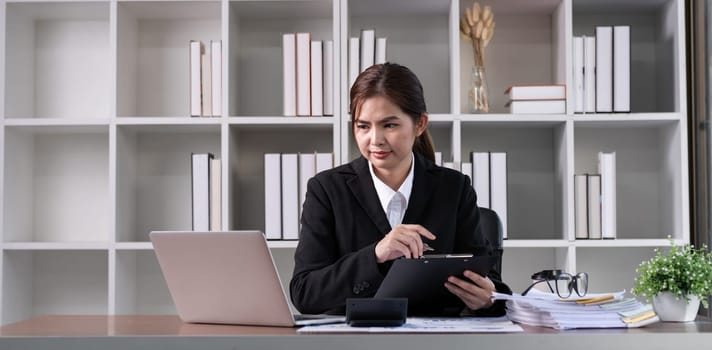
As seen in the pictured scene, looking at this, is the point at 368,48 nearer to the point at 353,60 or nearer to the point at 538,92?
the point at 353,60

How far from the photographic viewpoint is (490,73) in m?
3.35

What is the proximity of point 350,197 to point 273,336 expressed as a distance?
77 cm

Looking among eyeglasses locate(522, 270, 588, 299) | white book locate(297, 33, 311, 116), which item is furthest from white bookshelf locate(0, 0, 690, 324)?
eyeglasses locate(522, 270, 588, 299)

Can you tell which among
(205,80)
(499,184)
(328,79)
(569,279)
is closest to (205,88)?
(205,80)

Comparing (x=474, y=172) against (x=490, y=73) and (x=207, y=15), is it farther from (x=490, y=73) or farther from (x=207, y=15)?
(x=207, y=15)

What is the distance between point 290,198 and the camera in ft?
10.1

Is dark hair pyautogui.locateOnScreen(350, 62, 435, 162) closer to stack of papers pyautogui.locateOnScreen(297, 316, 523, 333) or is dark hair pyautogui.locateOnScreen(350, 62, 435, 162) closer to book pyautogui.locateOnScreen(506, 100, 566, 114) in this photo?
stack of papers pyautogui.locateOnScreen(297, 316, 523, 333)

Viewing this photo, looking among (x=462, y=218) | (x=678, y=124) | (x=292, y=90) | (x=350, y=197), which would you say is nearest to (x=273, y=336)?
(x=350, y=197)

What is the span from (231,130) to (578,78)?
1.28 m

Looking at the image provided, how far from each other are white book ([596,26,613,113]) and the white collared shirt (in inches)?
48.2

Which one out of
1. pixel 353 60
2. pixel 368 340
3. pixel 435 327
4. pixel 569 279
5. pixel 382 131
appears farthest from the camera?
pixel 353 60

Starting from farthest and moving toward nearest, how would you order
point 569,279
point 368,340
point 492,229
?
point 492,229 → point 569,279 → point 368,340

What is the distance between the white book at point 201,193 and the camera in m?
3.07

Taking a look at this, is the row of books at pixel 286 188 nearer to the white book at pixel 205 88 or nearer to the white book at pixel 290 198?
the white book at pixel 290 198
